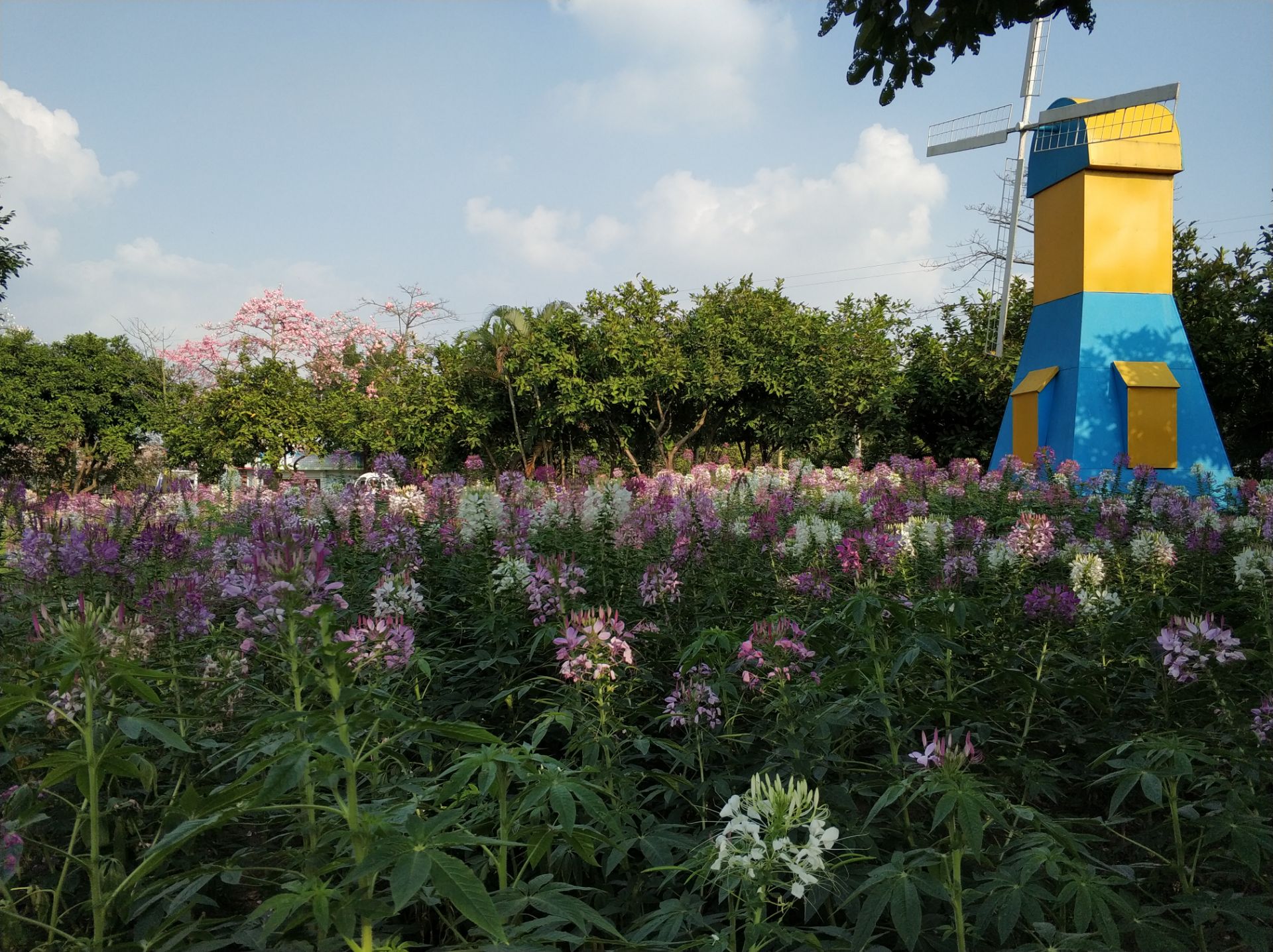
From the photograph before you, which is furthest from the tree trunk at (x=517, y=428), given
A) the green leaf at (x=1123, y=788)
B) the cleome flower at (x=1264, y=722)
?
the green leaf at (x=1123, y=788)

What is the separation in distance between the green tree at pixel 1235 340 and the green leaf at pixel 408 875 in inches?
775

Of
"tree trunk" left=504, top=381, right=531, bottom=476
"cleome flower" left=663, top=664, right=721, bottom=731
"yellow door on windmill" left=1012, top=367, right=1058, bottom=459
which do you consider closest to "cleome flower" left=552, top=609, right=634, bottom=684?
"cleome flower" left=663, top=664, right=721, bottom=731

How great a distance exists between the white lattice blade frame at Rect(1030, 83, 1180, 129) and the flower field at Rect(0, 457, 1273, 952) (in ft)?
46.3

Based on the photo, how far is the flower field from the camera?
1619 millimetres

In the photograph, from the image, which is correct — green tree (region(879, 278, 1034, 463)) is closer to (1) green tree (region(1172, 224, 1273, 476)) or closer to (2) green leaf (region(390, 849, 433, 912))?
(1) green tree (region(1172, 224, 1273, 476))

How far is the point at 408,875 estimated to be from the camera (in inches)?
49.5

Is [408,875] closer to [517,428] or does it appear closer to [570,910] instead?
[570,910]

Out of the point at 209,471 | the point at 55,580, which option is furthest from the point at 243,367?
the point at 55,580

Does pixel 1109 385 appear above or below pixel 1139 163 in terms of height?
below

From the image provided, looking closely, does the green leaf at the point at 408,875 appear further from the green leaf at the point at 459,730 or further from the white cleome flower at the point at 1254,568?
the white cleome flower at the point at 1254,568

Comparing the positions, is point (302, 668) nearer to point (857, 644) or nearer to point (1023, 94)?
point (857, 644)

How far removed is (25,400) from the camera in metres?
32.2

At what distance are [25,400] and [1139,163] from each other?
124 feet

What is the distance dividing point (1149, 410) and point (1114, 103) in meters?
6.63
